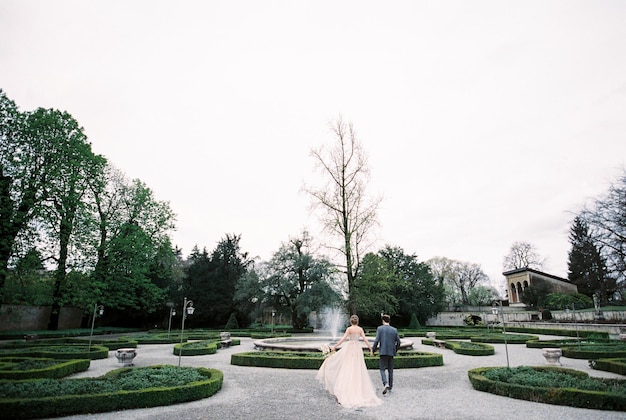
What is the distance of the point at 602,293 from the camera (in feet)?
143

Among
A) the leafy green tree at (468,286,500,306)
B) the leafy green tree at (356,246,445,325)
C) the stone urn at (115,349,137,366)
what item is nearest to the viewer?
the stone urn at (115,349,137,366)

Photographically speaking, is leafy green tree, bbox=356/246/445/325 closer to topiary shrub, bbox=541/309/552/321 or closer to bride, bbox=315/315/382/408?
topiary shrub, bbox=541/309/552/321

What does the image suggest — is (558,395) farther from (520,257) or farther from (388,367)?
(520,257)

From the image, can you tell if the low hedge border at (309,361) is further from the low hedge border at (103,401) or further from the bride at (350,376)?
the low hedge border at (103,401)

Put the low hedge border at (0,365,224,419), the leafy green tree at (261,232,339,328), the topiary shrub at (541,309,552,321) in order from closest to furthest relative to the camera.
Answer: the low hedge border at (0,365,224,419) < the leafy green tree at (261,232,339,328) < the topiary shrub at (541,309,552,321)

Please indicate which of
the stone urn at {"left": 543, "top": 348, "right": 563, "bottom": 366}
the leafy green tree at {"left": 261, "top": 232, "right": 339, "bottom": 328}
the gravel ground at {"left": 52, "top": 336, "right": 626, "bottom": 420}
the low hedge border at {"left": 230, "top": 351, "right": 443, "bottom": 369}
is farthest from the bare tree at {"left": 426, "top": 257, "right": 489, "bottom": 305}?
the gravel ground at {"left": 52, "top": 336, "right": 626, "bottom": 420}

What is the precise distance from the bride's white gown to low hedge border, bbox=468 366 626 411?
9.84ft

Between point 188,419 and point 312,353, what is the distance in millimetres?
8665

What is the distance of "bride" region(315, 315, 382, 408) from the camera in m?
7.54

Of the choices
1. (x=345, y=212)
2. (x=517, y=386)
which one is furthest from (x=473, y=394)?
(x=345, y=212)

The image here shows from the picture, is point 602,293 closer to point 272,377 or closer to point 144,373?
point 272,377

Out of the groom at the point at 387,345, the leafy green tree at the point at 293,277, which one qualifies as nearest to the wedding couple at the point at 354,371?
the groom at the point at 387,345

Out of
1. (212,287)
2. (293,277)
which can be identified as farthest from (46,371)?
(212,287)

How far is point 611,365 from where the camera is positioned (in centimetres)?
1102
